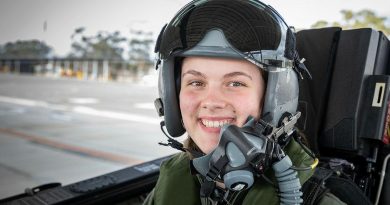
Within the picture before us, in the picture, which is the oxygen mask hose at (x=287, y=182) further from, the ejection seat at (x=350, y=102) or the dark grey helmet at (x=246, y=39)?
the ejection seat at (x=350, y=102)

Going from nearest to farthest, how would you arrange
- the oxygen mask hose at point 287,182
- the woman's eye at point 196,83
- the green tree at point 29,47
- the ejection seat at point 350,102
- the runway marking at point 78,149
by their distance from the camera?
the oxygen mask hose at point 287,182
the woman's eye at point 196,83
the ejection seat at point 350,102
the green tree at point 29,47
the runway marking at point 78,149

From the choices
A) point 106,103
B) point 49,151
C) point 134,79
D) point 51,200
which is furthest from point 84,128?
point 134,79

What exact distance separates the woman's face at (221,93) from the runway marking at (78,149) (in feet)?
8.59

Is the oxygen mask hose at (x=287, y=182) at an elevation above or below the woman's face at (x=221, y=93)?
below

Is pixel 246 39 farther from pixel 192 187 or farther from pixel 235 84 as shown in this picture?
pixel 192 187

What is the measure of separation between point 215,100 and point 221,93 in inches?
0.9

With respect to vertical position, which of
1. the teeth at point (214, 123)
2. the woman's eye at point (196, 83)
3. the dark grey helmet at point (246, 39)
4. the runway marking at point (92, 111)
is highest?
the dark grey helmet at point (246, 39)

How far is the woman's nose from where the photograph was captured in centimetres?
89

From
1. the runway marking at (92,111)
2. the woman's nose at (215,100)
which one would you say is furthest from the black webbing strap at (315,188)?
the runway marking at (92,111)

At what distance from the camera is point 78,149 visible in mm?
3877

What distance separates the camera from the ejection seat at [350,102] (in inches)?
46.4

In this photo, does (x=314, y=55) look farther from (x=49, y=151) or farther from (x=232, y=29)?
(x=49, y=151)

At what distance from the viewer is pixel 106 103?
8.52 meters

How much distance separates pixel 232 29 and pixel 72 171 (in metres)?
2.58
